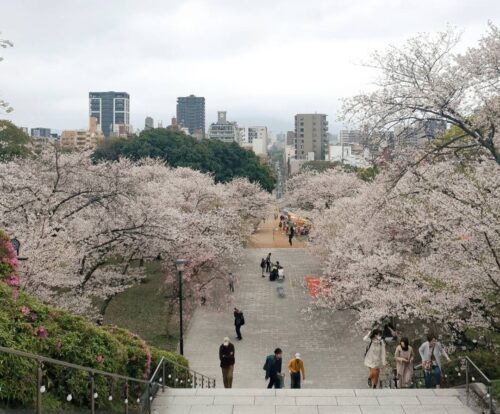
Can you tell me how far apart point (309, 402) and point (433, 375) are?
3464 millimetres

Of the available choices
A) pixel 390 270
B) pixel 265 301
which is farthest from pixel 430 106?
pixel 265 301

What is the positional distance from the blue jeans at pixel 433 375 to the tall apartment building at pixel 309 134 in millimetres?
158955

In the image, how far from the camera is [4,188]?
724 inches

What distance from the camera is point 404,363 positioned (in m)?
12.0

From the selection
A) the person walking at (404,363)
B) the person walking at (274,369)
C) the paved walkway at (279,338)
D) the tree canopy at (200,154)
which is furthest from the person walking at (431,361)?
the tree canopy at (200,154)

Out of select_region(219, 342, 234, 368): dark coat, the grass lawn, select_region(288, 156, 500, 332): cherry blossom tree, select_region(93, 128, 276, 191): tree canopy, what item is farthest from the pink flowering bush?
select_region(93, 128, 276, 191): tree canopy

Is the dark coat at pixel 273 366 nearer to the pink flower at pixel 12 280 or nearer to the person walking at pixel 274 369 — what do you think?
the person walking at pixel 274 369

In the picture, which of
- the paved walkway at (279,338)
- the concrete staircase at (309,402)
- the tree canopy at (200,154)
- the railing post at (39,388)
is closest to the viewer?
the railing post at (39,388)

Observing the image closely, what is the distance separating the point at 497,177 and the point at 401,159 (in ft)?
7.49

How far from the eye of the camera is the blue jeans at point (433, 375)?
37.8 feet

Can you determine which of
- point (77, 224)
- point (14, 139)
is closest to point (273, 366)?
point (77, 224)

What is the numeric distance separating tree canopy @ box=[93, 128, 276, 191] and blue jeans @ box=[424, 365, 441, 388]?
55087 millimetres

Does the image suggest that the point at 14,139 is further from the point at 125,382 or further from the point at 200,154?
the point at 125,382

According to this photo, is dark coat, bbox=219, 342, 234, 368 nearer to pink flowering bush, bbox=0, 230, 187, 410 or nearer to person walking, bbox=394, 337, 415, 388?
person walking, bbox=394, 337, 415, 388
